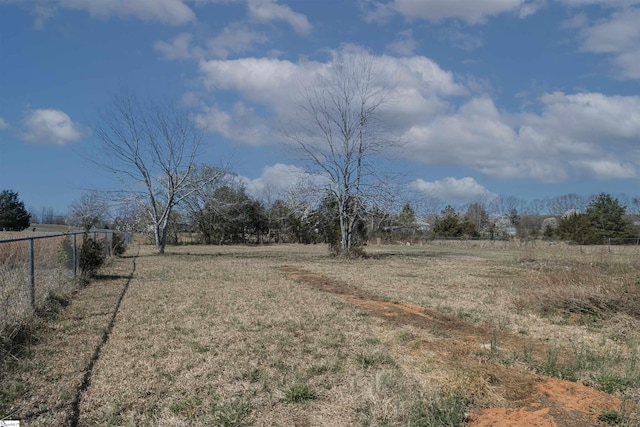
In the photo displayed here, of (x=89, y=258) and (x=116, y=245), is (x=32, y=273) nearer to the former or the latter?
(x=89, y=258)

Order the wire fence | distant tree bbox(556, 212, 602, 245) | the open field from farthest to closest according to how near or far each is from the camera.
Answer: distant tree bbox(556, 212, 602, 245) < the wire fence < the open field

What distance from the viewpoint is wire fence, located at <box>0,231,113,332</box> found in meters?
6.19

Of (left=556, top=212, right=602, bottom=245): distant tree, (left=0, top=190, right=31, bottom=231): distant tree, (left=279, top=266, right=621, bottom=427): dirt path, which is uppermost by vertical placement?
(left=0, top=190, right=31, bottom=231): distant tree

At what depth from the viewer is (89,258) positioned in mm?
12445

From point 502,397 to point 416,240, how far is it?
152 ft

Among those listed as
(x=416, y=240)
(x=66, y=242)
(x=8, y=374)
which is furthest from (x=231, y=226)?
(x=8, y=374)

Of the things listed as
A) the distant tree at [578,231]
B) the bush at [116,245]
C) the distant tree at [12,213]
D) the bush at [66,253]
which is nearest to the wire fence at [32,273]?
the bush at [66,253]

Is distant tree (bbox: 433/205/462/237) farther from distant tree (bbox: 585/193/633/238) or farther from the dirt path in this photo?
the dirt path

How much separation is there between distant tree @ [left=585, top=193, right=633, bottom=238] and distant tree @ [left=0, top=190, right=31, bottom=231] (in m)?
63.8

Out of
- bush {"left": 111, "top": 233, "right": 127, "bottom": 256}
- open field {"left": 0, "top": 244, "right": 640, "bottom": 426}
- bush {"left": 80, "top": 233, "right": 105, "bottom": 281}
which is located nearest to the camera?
open field {"left": 0, "top": 244, "right": 640, "bottom": 426}

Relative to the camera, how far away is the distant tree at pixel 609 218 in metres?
48.7

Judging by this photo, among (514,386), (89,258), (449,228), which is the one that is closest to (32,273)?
(89,258)

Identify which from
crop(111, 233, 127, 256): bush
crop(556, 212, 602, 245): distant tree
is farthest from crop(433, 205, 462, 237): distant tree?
crop(111, 233, 127, 256): bush

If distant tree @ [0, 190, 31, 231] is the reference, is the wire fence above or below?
below
